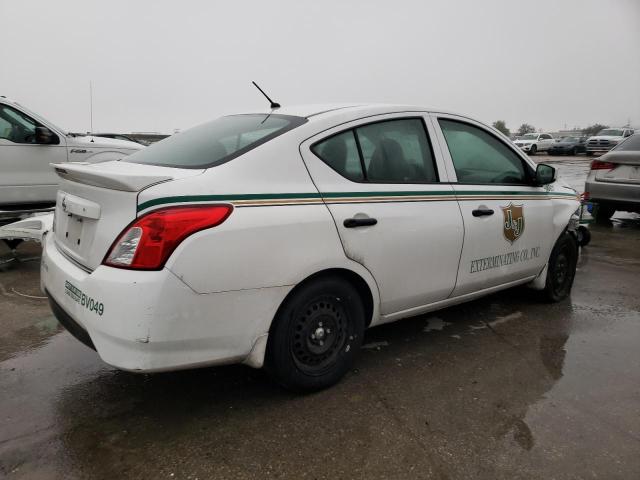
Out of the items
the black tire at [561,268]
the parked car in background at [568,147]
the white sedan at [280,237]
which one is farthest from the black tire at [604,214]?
the parked car in background at [568,147]

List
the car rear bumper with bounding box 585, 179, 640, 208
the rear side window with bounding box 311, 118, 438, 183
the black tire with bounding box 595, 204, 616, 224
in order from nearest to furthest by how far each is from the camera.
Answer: the rear side window with bounding box 311, 118, 438, 183 < the car rear bumper with bounding box 585, 179, 640, 208 < the black tire with bounding box 595, 204, 616, 224

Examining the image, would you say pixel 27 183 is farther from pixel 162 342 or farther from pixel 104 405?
pixel 162 342

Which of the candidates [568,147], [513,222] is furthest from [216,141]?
[568,147]

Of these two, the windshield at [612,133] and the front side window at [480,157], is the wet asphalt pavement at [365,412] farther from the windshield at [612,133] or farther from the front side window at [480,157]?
the windshield at [612,133]

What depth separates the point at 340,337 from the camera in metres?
2.90

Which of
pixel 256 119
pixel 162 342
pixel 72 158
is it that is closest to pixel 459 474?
pixel 162 342

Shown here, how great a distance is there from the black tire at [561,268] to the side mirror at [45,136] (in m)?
6.37

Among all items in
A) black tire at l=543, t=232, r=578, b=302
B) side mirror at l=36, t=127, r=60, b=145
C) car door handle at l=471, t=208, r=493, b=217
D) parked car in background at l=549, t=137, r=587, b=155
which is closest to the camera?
car door handle at l=471, t=208, r=493, b=217

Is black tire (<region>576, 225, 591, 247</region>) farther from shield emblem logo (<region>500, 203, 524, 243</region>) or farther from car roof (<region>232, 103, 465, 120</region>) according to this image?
car roof (<region>232, 103, 465, 120</region>)

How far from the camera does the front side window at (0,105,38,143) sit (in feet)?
22.0

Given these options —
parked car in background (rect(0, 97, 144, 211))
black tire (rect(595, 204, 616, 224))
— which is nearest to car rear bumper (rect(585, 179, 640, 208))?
black tire (rect(595, 204, 616, 224))

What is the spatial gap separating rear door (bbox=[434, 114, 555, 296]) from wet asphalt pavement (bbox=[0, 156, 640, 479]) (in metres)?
0.52

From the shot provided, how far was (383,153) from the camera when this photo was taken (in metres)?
3.12

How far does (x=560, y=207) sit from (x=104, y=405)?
Answer: 3678 millimetres
